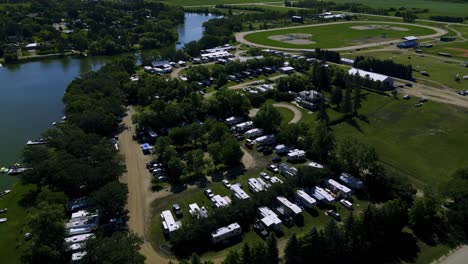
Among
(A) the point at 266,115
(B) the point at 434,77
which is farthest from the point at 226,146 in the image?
(B) the point at 434,77

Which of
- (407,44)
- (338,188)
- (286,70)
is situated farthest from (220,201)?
(407,44)

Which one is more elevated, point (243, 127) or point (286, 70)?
point (286, 70)

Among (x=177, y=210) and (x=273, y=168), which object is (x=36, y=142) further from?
(x=273, y=168)

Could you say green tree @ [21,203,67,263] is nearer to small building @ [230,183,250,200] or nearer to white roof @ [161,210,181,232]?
white roof @ [161,210,181,232]

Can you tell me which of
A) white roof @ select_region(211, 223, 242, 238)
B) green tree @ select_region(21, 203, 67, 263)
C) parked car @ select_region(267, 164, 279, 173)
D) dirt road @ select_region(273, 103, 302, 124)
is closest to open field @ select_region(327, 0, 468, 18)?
dirt road @ select_region(273, 103, 302, 124)

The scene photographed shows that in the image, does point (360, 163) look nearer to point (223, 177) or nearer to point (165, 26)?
point (223, 177)

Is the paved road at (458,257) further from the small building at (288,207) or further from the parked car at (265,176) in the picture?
the parked car at (265,176)
